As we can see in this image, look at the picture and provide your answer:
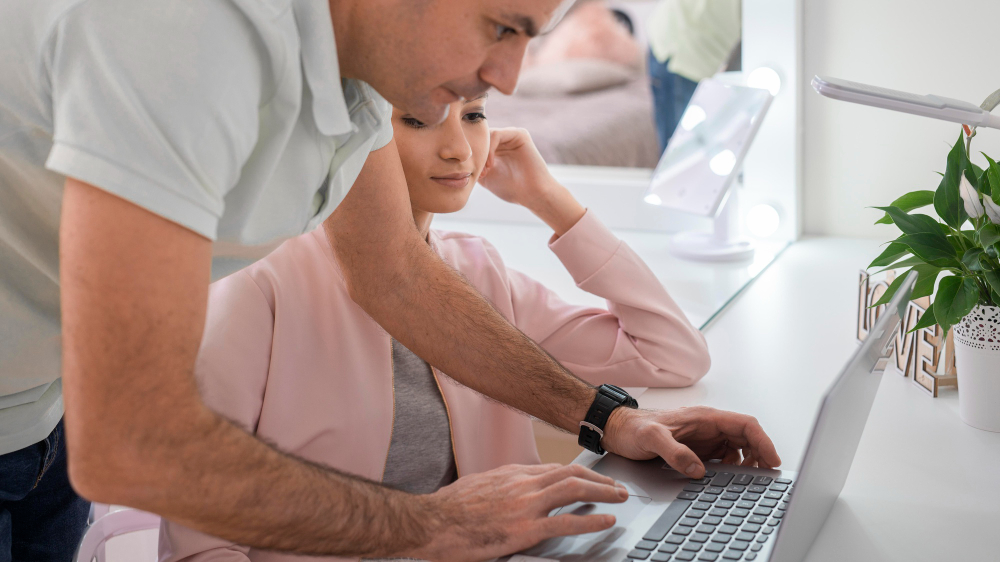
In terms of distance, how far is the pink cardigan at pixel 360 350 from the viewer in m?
1.01

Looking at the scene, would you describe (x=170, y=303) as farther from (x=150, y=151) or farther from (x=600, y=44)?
(x=600, y=44)

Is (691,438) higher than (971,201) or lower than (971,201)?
lower

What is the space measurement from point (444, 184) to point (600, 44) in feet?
12.0

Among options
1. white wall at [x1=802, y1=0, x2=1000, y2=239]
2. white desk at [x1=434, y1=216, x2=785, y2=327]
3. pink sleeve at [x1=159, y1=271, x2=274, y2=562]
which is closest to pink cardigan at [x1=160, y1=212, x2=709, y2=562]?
pink sleeve at [x1=159, y1=271, x2=274, y2=562]

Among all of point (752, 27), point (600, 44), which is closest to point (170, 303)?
point (752, 27)

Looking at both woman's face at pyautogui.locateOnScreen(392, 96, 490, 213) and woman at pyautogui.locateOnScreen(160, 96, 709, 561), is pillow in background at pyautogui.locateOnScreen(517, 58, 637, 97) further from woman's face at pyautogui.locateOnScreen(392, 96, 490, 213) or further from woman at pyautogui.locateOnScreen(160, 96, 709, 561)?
woman's face at pyautogui.locateOnScreen(392, 96, 490, 213)

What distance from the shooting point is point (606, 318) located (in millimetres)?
1307

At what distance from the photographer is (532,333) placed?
1.27 metres

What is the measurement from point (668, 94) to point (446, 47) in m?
2.04

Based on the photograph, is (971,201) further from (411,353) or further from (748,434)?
(411,353)

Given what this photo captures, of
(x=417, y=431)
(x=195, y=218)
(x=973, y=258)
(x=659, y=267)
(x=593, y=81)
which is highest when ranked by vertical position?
(x=195, y=218)

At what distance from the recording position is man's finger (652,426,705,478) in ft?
2.75

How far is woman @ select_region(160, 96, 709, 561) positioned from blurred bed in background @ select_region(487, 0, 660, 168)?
2787 millimetres

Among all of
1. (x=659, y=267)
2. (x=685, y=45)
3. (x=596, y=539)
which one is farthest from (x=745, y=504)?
(x=685, y=45)
